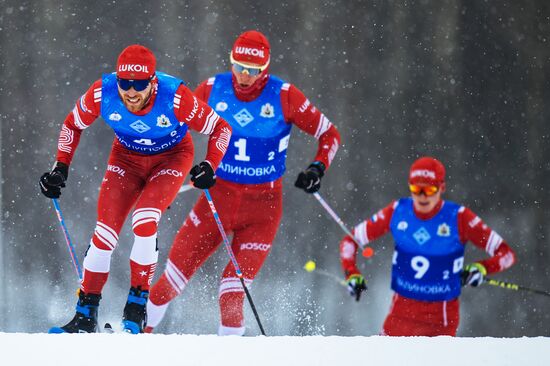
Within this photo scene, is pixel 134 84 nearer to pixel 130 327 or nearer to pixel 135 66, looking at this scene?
pixel 135 66

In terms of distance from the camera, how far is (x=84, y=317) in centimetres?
413

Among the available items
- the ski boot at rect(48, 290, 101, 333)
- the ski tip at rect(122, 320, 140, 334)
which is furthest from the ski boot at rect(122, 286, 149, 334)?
the ski boot at rect(48, 290, 101, 333)

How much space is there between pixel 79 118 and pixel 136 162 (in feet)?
1.09

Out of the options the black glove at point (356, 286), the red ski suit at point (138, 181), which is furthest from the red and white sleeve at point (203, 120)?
the black glove at point (356, 286)

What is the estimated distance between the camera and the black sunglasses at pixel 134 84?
411 cm

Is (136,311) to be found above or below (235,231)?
below

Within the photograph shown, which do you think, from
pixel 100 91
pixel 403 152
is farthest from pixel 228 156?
pixel 403 152

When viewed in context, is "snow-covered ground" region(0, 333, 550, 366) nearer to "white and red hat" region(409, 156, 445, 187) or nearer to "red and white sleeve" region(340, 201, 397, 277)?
"white and red hat" region(409, 156, 445, 187)

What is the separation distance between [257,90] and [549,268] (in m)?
4.18

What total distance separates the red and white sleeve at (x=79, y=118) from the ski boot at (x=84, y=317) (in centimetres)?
66

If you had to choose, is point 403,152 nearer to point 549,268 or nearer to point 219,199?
point 549,268

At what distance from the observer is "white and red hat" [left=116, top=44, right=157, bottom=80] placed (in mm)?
4090

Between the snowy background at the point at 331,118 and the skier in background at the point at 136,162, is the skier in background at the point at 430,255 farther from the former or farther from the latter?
the snowy background at the point at 331,118

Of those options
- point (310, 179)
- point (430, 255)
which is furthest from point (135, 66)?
point (430, 255)
